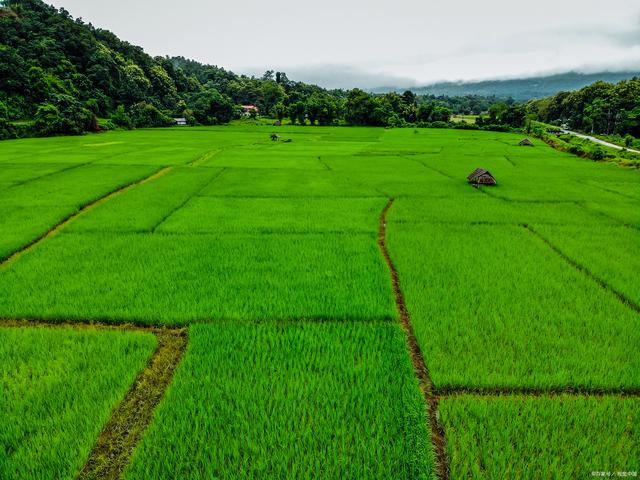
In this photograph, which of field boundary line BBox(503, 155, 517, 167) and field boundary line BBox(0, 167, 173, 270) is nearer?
field boundary line BBox(0, 167, 173, 270)

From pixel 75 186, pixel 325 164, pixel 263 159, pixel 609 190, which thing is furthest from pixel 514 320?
pixel 263 159

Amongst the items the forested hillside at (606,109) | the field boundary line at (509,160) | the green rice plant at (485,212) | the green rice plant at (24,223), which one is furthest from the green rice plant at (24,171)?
the forested hillside at (606,109)

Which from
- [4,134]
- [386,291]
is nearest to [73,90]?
[4,134]

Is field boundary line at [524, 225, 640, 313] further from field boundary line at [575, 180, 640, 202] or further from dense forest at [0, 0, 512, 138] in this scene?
dense forest at [0, 0, 512, 138]

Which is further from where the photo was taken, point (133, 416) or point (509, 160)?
point (509, 160)

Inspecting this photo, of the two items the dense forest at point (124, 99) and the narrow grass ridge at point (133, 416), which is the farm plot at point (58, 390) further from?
the dense forest at point (124, 99)

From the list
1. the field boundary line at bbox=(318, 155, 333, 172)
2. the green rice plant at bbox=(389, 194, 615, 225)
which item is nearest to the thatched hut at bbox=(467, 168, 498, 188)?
the green rice plant at bbox=(389, 194, 615, 225)

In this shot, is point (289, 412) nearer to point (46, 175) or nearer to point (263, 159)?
point (46, 175)
